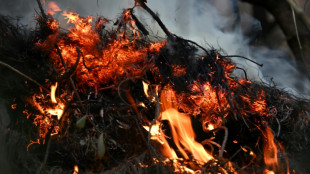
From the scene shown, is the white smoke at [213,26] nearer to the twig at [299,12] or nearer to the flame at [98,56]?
the flame at [98,56]

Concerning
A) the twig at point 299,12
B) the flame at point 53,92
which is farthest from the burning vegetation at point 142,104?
the twig at point 299,12

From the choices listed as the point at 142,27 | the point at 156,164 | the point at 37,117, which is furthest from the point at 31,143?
the point at 142,27

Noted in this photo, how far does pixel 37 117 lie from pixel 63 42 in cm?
40

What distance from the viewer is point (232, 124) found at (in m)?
1.57

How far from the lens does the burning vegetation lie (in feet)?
4.25

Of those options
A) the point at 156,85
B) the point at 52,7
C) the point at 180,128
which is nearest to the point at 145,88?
the point at 156,85

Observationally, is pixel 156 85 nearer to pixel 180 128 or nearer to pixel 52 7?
pixel 180 128

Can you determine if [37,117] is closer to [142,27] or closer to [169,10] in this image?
[142,27]

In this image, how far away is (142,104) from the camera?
1372 millimetres

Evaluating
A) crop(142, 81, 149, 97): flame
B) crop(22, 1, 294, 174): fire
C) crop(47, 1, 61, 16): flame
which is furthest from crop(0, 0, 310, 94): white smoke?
crop(142, 81, 149, 97): flame

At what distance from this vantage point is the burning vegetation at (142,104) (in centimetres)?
130

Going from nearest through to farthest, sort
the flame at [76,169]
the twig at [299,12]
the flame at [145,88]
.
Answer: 1. the twig at [299,12]
2. the flame at [76,169]
3. the flame at [145,88]

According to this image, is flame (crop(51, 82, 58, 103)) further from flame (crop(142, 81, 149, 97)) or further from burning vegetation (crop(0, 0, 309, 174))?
flame (crop(142, 81, 149, 97))

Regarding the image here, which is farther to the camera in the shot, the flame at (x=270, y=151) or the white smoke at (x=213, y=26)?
the white smoke at (x=213, y=26)
